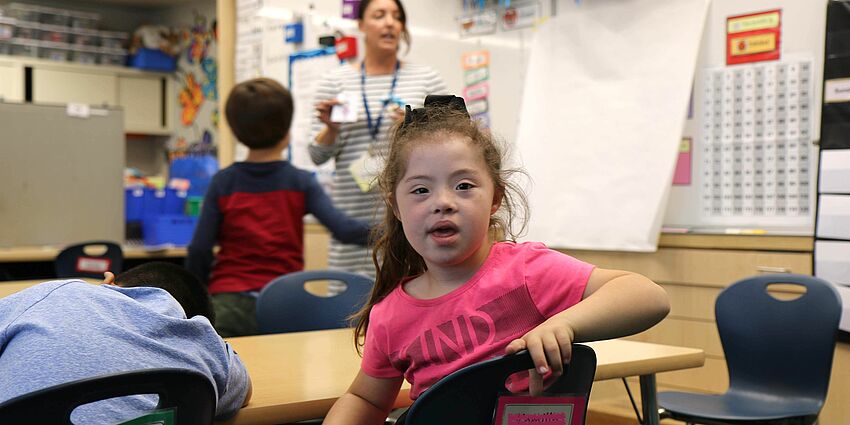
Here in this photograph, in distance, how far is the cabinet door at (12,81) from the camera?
315 inches

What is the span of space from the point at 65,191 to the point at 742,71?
3.37 m

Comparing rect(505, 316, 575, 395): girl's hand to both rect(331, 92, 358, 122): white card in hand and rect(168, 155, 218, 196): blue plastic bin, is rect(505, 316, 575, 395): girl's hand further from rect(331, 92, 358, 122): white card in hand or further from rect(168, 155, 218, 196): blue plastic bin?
rect(168, 155, 218, 196): blue plastic bin

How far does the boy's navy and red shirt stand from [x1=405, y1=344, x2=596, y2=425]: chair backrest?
191cm

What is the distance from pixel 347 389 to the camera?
1.64m

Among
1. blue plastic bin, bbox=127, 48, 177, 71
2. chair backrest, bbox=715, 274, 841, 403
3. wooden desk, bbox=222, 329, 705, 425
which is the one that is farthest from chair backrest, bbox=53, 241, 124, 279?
blue plastic bin, bbox=127, 48, 177, 71

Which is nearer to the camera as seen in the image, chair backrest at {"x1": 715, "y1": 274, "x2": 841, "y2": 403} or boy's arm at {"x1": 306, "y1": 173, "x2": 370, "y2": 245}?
chair backrest at {"x1": 715, "y1": 274, "x2": 841, "y2": 403}

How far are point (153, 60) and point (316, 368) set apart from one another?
7.30m

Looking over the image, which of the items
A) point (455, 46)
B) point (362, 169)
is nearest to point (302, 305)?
point (362, 169)

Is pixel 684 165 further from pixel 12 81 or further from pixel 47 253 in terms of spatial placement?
pixel 12 81

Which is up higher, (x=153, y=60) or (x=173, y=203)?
(x=153, y=60)

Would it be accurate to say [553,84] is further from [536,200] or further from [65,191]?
[65,191]

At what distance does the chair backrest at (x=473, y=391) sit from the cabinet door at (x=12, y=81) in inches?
304

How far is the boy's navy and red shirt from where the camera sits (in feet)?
10.0

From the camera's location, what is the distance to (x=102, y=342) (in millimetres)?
1307
